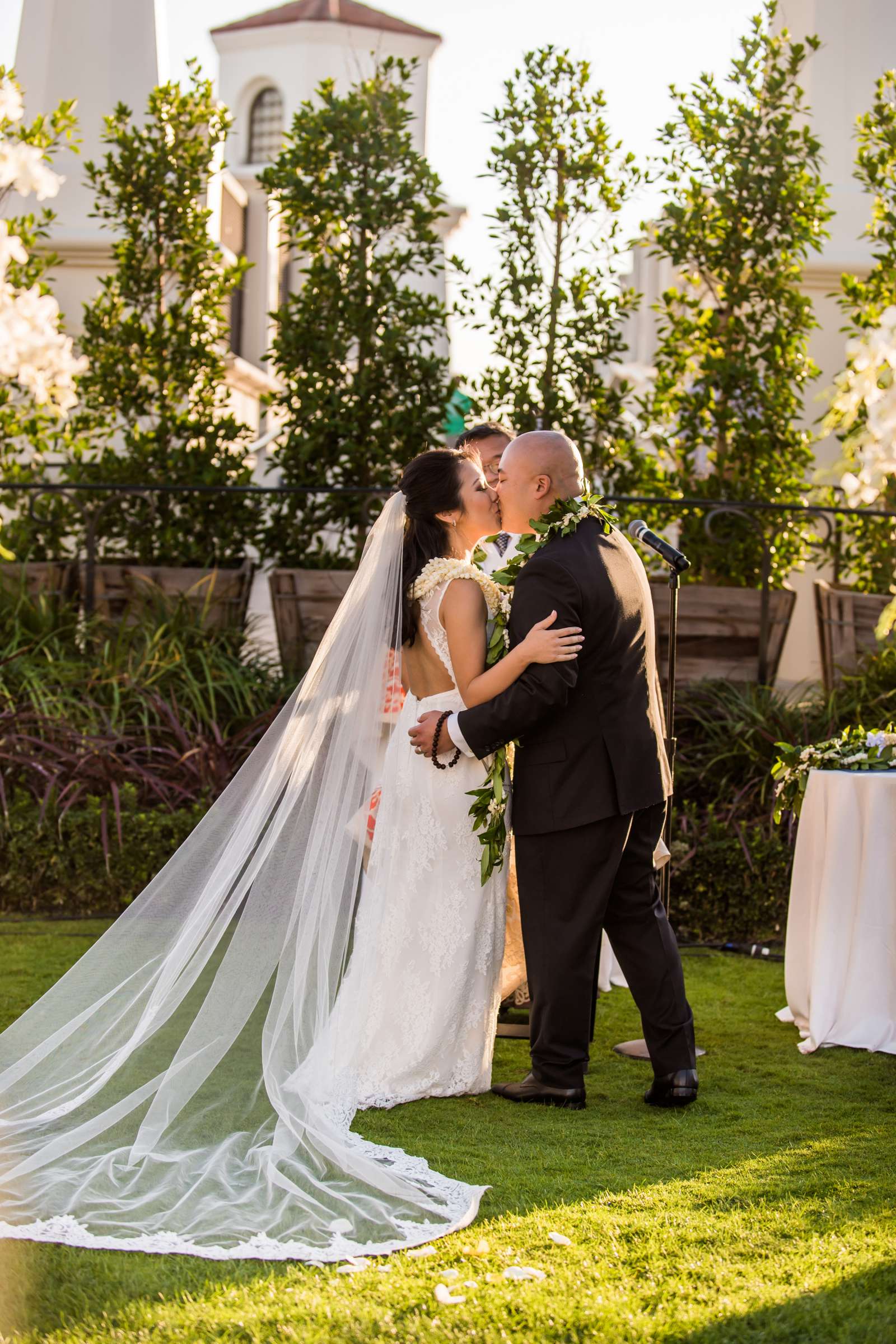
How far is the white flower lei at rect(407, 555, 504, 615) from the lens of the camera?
402 cm

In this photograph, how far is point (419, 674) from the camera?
419 cm

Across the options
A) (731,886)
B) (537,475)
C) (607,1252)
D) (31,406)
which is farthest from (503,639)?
(31,406)

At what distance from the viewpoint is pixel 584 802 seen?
12.3 ft

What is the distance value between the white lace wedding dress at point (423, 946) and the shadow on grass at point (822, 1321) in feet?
4.95

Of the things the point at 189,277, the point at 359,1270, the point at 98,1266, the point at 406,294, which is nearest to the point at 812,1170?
the point at 359,1270

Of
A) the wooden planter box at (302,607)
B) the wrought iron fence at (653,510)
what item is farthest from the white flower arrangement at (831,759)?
the wooden planter box at (302,607)

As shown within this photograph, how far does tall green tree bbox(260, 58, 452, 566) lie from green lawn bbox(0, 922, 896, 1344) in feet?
15.6

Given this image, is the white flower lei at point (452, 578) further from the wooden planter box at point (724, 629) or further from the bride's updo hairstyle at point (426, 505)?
the wooden planter box at point (724, 629)

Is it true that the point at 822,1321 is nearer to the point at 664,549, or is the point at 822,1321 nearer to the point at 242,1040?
the point at 242,1040

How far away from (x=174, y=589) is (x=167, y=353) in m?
1.79

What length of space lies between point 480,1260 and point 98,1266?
0.77 meters

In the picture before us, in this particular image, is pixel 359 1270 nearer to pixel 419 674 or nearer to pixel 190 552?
pixel 419 674

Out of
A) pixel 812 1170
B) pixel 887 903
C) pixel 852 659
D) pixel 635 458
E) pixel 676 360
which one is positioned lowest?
pixel 812 1170

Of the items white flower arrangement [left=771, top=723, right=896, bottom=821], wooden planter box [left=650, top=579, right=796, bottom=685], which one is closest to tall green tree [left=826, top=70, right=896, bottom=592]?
wooden planter box [left=650, top=579, right=796, bottom=685]
